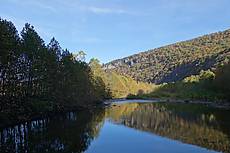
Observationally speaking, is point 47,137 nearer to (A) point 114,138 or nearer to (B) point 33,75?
(A) point 114,138

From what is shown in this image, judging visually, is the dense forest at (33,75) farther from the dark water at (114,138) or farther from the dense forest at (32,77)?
the dark water at (114,138)

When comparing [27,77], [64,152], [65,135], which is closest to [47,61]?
[27,77]

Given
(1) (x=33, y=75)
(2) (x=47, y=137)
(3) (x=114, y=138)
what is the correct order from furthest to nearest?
1. (1) (x=33, y=75)
2. (3) (x=114, y=138)
3. (2) (x=47, y=137)

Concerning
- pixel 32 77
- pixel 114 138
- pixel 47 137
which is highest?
pixel 32 77

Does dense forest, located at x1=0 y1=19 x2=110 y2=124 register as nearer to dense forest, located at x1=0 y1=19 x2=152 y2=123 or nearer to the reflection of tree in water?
dense forest, located at x1=0 y1=19 x2=152 y2=123

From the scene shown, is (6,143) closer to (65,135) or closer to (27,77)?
(65,135)

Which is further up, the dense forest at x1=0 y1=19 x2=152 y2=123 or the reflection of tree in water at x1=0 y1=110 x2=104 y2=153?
the dense forest at x1=0 y1=19 x2=152 y2=123

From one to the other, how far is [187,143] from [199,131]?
12282mm

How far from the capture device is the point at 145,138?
53.6 metres

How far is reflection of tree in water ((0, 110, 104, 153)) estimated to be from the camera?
41094 mm

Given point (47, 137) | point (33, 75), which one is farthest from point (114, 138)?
point (33, 75)

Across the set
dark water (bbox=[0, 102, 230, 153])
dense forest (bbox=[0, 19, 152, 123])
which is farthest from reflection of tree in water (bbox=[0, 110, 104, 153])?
dense forest (bbox=[0, 19, 152, 123])

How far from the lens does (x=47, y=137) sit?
50281mm

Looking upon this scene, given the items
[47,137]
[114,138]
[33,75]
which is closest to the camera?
[47,137]
